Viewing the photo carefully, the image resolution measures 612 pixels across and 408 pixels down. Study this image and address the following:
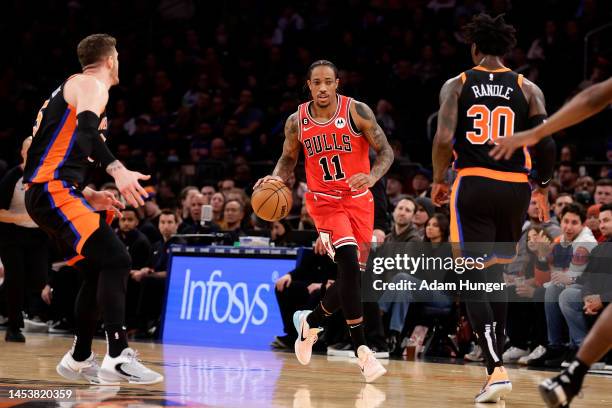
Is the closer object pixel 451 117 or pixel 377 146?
pixel 451 117

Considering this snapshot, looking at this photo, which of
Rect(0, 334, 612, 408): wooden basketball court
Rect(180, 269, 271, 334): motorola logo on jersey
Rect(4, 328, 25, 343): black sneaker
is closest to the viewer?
Rect(0, 334, 612, 408): wooden basketball court

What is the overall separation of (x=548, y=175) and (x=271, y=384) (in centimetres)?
227

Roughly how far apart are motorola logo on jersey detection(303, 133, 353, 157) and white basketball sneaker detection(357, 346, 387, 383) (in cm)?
154

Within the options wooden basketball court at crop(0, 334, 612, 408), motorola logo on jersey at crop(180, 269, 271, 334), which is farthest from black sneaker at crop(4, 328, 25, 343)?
motorola logo on jersey at crop(180, 269, 271, 334)

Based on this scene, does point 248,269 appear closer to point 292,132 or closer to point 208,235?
point 208,235

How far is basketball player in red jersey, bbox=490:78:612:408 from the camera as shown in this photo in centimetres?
406

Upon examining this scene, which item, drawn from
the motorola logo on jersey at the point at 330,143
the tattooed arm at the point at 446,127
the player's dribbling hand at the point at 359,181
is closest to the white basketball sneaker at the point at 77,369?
the player's dribbling hand at the point at 359,181

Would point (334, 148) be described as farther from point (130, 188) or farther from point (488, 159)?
point (130, 188)

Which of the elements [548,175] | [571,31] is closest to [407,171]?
[571,31]

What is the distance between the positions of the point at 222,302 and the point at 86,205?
4.82 m

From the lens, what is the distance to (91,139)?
567 centimetres

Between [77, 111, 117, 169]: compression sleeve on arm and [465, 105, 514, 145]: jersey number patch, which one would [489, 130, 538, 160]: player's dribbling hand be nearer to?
[465, 105, 514, 145]: jersey number patch

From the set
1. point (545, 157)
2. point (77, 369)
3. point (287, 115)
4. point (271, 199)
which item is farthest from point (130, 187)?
point (287, 115)

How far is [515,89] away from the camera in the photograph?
619 cm
